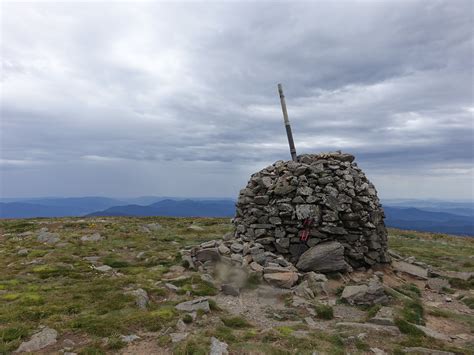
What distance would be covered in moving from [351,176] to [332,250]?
17.2ft

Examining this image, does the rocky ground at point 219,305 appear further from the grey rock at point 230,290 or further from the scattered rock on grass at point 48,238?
the scattered rock on grass at point 48,238

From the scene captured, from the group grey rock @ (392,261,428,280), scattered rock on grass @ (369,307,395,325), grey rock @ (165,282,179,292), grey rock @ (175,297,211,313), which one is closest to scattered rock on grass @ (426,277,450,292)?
grey rock @ (392,261,428,280)

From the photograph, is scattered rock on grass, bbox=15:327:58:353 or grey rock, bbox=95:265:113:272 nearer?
scattered rock on grass, bbox=15:327:58:353

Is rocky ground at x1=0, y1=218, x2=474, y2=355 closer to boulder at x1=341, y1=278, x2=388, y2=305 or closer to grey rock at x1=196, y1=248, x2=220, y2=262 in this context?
boulder at x1=341, y1=278, x2=388, y2=305

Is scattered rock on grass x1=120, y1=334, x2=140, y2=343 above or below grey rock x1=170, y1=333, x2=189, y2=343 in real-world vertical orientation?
Answer: above

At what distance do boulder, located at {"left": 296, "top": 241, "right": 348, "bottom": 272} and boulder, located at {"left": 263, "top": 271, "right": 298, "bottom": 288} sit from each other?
1425 mm

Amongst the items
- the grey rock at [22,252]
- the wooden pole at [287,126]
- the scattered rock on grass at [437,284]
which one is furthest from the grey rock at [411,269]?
the grey rock at [22,252]

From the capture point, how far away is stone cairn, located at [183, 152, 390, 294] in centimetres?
1855

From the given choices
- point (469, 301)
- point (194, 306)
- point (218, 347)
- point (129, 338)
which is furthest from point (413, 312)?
point (129, 338)

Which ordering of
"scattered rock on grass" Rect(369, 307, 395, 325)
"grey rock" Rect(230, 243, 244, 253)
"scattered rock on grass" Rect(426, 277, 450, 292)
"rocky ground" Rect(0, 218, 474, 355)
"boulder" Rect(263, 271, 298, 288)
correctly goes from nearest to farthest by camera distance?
"rocky ground" Rect(0, 218, 474, 355) → "scattered rock on grass" Rect(369, 307, 395, 325) → "boulder" Rect(263, 271, 298, 288) → "scattered rock on grass" Rect(426, 277, 450, 292) → "grey rock" Rect(230, 243, 244, 253)

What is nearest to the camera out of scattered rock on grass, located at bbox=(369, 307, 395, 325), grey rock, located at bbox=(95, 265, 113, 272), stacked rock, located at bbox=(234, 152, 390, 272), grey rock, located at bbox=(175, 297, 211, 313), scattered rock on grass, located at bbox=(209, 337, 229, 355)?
scattered rock on grass, located at bbox=(209, 337, 229, 355)

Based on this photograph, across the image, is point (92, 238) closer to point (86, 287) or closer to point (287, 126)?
point (86, 287)

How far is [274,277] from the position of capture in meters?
16.7

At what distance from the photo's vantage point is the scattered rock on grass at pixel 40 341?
9.96m
